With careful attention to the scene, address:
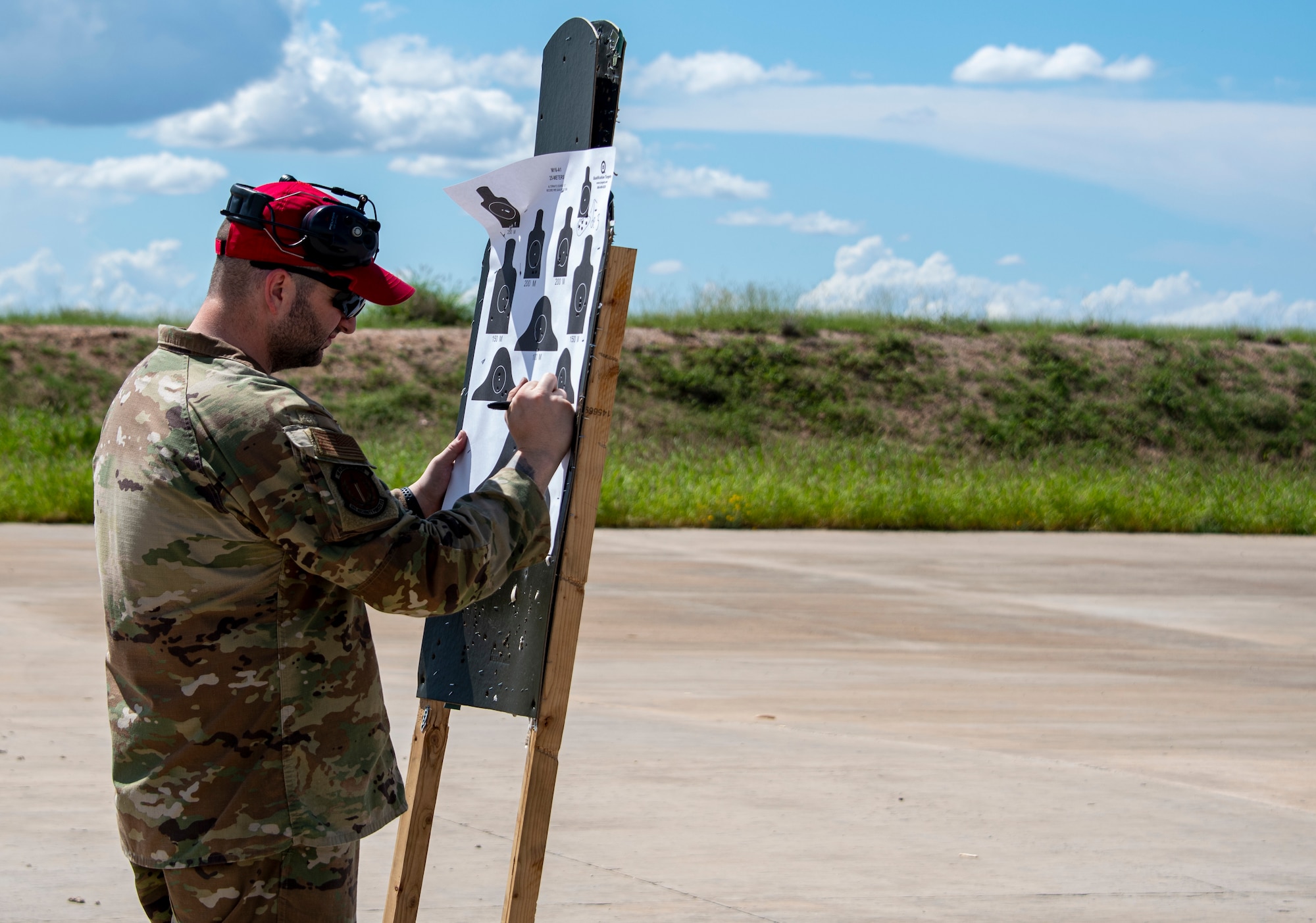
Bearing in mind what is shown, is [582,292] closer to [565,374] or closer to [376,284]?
[565,374]

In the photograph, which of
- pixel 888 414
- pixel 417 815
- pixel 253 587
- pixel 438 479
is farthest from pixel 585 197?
pixel 888 414

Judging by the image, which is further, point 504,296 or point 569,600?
point 504,296

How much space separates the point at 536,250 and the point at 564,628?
41.6 inches

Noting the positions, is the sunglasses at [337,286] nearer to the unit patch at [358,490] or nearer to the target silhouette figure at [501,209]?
the unit patch at [358,490]

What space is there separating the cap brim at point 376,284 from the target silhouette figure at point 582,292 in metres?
0.57

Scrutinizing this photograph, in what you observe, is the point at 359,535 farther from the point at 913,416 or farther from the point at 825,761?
the point at 913,416

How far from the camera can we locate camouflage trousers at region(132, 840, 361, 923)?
2.73 metres

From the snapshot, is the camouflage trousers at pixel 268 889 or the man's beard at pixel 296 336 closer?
the camouflage trousers at pixel 268 889

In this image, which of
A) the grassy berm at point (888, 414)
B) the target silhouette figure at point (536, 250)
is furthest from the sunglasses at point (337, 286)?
the grassy berm at point (888, 414)

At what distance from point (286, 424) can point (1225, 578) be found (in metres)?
15.1

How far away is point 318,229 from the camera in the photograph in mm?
2859

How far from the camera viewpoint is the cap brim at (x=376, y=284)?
2.95 metres

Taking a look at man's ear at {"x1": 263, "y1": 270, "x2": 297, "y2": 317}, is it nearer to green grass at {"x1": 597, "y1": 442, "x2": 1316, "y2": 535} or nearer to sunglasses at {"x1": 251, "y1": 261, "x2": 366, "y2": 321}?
sunglasses at {"x1": 251, "y1": 261, "x2": 366, "y2": 321}

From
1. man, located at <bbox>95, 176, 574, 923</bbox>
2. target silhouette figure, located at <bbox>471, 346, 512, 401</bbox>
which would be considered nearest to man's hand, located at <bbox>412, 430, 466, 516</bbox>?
target silhouette figure, located at <bbox>471, 346, 512, 401</bbox>
